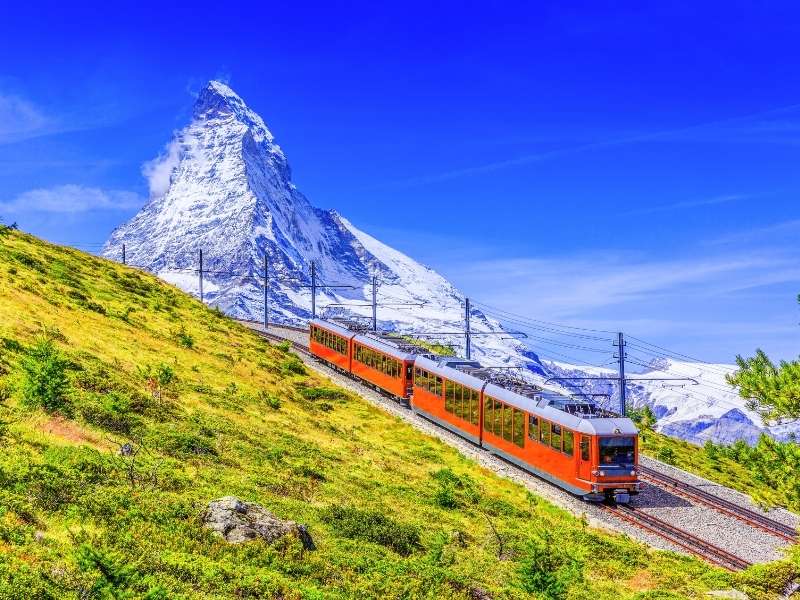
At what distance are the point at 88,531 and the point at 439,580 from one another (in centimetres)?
723

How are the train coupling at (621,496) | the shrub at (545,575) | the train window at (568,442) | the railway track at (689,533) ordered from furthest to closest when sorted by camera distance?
the train window at (568,442)
the train coupling at (621,496)
the railway track at (689,533)
the shrub at (545,575)

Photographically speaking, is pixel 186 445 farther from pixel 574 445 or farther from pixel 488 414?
pixel 488 414

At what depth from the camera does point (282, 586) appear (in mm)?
12719

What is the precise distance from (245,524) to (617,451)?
17366mm

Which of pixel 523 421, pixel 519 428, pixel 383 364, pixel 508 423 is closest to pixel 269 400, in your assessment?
pixel 383 364

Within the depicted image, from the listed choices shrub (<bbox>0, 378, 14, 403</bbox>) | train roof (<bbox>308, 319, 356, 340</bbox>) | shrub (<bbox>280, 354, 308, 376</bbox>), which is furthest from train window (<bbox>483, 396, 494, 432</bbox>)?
shrub (<bbox>0, 378, 14, 403</bbox>)

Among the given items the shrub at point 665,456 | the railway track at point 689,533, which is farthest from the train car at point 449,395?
→ the shrub at point 665,456

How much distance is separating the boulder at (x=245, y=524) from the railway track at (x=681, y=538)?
47.8ft

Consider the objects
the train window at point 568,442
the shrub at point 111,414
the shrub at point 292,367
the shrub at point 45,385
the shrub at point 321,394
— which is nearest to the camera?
the shrub at point 45,385

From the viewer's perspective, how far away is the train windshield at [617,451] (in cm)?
2733

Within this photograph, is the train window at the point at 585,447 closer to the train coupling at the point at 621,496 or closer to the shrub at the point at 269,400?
the train coupling at the point at 621,496

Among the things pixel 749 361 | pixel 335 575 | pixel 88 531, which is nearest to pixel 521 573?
pixel 335 575

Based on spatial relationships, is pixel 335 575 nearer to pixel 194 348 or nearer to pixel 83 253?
pixel 194 348

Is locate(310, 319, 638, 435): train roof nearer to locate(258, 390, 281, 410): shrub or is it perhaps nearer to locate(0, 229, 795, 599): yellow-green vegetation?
locate(0, 229, 795, 599): yellow-green vegetation
